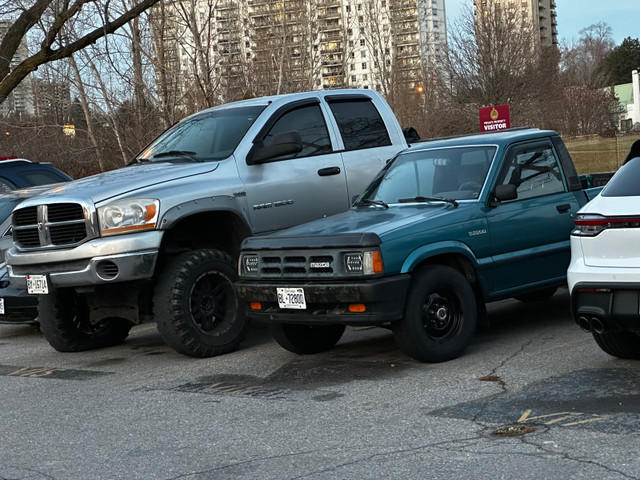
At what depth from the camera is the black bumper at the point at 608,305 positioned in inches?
241

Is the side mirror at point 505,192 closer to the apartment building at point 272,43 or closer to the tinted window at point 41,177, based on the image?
the tinted window at point 41,177

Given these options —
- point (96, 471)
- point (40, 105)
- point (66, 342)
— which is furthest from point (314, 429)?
point (40, 105)

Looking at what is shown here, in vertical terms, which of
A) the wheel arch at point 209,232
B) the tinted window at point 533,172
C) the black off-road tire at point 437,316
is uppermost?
the tinted window at point 533,172

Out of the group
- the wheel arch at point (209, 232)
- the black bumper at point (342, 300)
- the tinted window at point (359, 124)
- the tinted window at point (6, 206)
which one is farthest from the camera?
the tinted window at point (6, 206)

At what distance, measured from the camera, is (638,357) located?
7.18 metres

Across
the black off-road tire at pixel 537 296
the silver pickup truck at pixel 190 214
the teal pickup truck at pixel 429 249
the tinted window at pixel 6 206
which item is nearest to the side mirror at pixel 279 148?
the silver pickup truck at pixel 190 214

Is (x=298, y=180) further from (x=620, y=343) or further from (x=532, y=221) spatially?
(x=620, y=343)

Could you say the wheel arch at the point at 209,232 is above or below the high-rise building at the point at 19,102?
below

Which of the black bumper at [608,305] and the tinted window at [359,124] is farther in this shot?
the tinted window at [359,124]

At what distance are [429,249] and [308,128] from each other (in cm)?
289

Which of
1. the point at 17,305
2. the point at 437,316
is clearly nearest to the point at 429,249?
the point at 437,316

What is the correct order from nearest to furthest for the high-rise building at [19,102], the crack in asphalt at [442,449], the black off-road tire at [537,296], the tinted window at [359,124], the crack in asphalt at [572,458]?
the crack in asphalt at [572,458] → the crack in asphalt at [442,449] → the tinted window at [359,124] → the black off-road tire at [537,296] → the high-rise building at [19,102]

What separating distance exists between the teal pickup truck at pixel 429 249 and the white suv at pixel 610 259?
54.5 inches

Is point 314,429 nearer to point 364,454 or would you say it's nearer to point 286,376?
point 364,454
